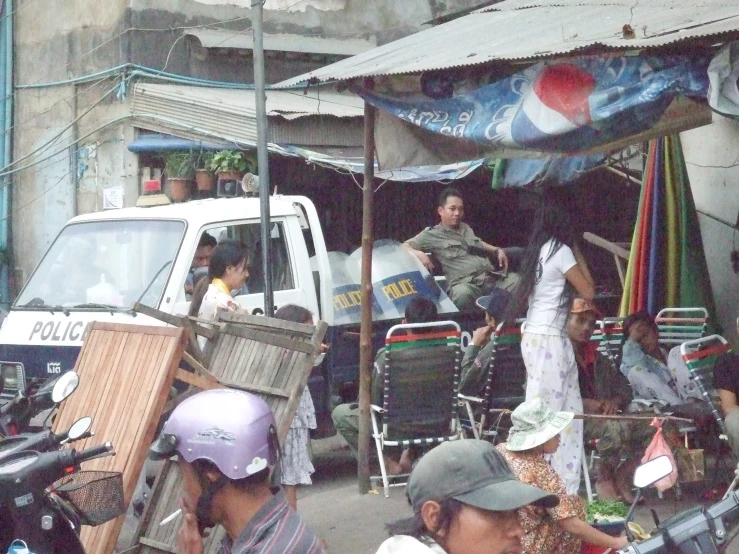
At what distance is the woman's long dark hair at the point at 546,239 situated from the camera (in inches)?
237

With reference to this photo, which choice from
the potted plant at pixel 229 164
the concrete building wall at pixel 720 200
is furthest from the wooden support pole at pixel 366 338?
the potted plant at pixel 229 164

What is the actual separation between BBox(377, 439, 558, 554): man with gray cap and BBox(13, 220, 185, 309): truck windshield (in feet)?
16.4

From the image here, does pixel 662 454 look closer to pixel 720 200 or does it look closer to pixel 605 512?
pixel 605 512

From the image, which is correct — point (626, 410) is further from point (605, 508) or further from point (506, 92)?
point (506, 92)

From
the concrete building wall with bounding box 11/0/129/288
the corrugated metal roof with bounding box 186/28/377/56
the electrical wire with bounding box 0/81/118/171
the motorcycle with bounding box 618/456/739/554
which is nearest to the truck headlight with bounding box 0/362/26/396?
the motorcycle with bounding box 618/456/739/554

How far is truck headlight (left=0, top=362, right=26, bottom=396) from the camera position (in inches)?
279

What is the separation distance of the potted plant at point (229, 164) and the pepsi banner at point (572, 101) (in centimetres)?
500

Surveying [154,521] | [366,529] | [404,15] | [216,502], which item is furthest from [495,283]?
[404,15]

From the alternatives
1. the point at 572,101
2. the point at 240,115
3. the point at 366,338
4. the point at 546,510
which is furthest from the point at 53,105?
the point at 546,510

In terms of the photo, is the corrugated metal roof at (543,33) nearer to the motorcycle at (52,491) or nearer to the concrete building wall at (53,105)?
the motorcycle at (52,491)

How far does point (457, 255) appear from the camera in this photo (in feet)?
29.8

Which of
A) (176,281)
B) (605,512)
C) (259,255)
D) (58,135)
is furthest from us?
(58,135)

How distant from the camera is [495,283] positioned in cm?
909

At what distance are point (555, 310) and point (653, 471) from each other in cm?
291
